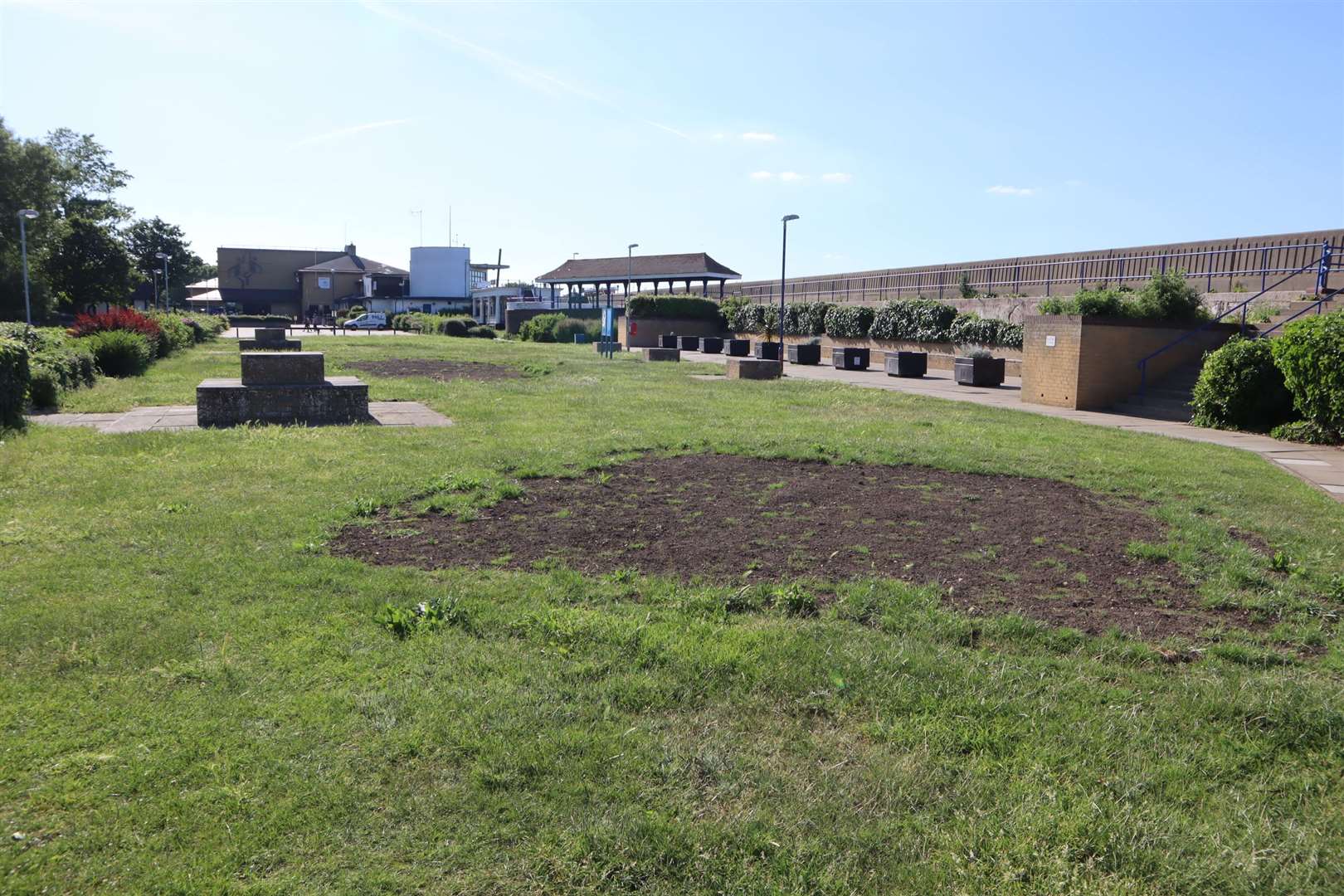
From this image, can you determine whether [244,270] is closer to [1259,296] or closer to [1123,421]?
[1259,296]

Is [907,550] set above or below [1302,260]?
below

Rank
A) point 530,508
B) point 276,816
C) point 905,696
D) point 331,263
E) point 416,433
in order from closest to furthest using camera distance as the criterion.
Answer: point 276,816 → point 905,696 → point 530,508 → point 416,433 → point 331,263

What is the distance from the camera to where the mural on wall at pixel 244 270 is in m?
102

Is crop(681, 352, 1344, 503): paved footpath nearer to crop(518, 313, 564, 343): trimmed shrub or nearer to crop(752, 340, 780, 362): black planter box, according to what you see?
crop(752, 340, 780, 362): black planter box

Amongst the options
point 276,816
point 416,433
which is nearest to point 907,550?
point 276,816

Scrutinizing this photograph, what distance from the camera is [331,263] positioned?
101 meters

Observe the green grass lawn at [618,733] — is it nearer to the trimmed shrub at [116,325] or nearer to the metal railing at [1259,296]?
the metal railing at [1259,296]

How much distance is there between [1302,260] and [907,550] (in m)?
20.3

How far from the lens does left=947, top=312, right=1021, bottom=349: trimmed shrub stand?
27.7m

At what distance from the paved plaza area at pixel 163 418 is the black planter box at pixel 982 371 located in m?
15.2

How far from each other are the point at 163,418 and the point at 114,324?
13969 millimetres

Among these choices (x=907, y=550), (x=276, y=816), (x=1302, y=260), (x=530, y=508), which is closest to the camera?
(x=276, y=816)

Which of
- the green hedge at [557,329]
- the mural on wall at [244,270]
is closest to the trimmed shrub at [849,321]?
the green hedge at [557,329]

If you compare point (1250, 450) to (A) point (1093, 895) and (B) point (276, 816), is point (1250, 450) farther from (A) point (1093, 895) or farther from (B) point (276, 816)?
(B) point (276, 816)
